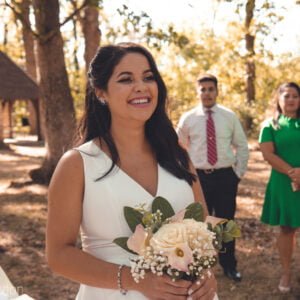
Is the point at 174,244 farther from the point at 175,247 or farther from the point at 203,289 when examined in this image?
the point at 203,289

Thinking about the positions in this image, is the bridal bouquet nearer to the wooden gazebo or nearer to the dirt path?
the dirt path

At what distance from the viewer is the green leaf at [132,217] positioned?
2182 mm

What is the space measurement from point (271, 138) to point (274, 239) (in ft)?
8.64

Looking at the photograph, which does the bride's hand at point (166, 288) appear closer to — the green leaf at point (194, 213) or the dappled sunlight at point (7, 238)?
the green leaf at point (194, 213)

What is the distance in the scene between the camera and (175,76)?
1545 inches

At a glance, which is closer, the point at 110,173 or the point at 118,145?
the point at 110,173

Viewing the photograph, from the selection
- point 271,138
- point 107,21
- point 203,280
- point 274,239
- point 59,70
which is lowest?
point 274,239

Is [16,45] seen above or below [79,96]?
above

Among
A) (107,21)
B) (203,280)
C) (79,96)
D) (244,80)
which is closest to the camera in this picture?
(203,280)

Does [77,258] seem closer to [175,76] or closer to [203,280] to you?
[203,280]

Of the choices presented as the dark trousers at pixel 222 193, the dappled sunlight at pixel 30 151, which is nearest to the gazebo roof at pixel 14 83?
the dappled sunlight at pixel 30 151

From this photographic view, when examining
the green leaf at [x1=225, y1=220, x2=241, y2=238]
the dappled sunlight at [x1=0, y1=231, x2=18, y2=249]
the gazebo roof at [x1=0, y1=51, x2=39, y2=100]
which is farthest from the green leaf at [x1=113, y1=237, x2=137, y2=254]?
the gazebo roof at [x1=0, y1=51, x2=39, y2=100]

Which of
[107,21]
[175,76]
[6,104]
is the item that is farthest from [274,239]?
[175,76]

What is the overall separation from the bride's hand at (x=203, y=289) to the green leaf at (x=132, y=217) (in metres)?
0.37
